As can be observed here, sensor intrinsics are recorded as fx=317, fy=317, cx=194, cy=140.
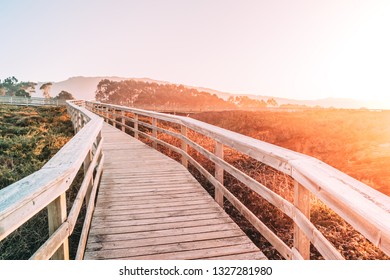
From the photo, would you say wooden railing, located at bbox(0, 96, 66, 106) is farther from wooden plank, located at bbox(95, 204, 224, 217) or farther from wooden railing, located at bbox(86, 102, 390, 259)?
wooden railing, located at bbox(86, 102, 390, 259)

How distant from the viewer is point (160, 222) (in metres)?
3.58

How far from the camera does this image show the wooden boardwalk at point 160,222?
2930 mm

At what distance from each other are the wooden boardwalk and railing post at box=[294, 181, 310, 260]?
679mm

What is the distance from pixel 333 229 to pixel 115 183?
3248 millimetres

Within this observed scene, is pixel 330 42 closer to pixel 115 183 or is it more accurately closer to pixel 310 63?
pixel 310 63

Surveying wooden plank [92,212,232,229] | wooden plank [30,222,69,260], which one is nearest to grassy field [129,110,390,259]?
wooden plank [92,212,232,229]

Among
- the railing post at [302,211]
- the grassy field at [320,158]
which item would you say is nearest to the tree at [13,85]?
the grassy field at [320,158]

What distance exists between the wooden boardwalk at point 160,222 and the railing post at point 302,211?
2.23 feet

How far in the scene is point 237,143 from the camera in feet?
11.0

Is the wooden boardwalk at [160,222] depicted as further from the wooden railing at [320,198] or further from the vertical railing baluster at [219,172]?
the wooden railing at [320,198]

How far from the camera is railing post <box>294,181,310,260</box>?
217cm

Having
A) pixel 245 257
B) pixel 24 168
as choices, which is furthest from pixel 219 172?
pixel 24 168
